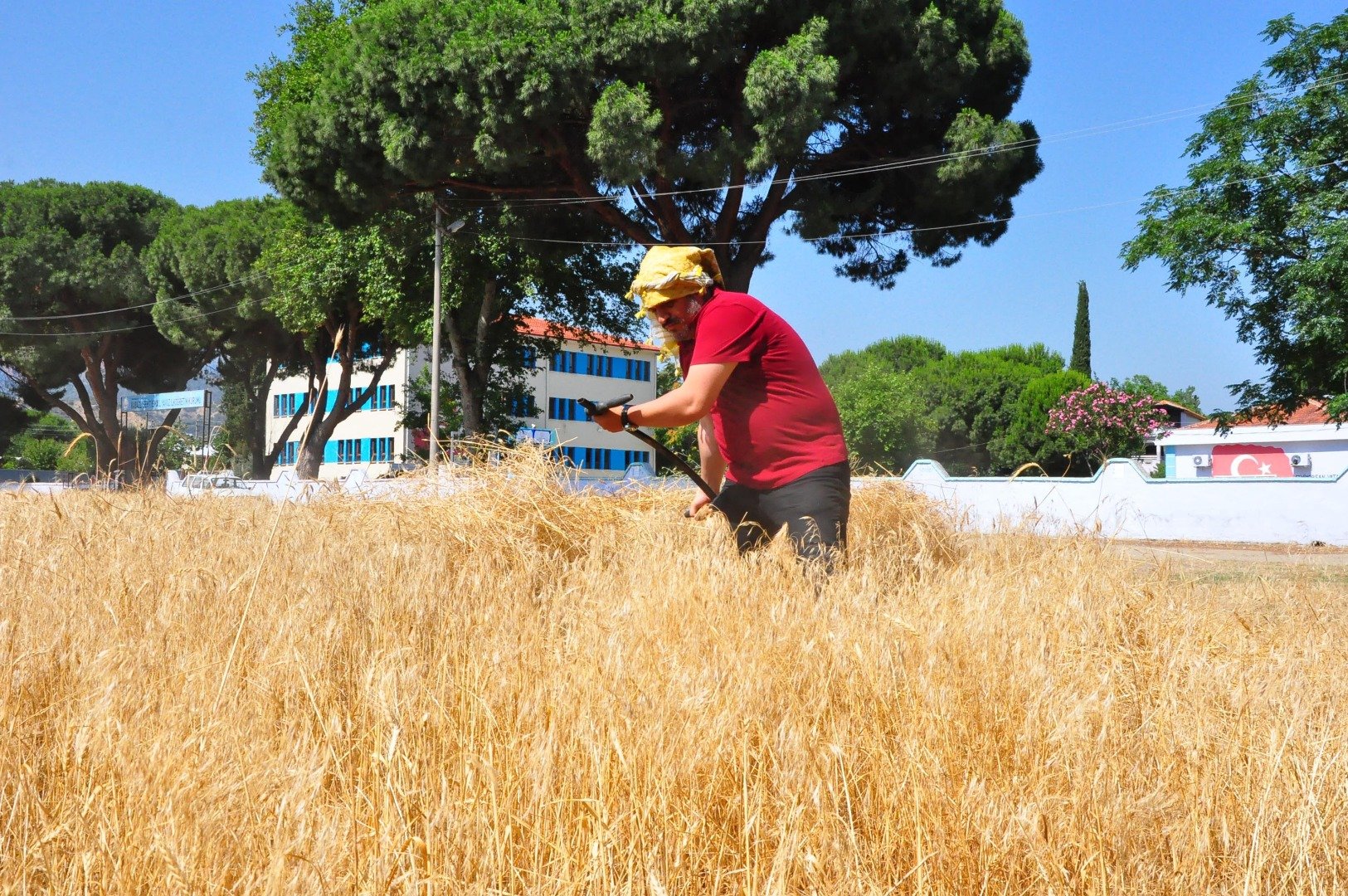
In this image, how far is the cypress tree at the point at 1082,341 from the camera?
257ft

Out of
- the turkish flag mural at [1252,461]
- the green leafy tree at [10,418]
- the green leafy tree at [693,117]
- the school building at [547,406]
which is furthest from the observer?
the school building at [547,406]

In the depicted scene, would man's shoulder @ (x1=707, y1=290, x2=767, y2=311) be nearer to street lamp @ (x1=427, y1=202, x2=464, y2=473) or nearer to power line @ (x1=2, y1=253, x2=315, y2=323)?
street lamp @ (x1=427, y1=202, x2=464, y2=473)

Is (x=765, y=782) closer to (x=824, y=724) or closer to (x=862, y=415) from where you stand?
(x=824, y=724)

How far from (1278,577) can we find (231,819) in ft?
21.7

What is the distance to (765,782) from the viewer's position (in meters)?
2.09

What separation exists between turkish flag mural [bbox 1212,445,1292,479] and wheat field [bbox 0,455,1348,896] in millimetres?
56262

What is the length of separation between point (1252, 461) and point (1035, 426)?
12385 millimetres

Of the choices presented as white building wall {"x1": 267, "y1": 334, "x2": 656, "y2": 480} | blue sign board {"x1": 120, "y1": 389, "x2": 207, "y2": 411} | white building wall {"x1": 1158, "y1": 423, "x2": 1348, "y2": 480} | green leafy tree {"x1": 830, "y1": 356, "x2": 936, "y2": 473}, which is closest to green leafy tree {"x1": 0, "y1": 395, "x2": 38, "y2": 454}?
blue sign board {"x1": 120, "y1": 389, "x2": 207, "y2": 411}

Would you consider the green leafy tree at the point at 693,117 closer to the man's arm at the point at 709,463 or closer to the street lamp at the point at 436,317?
the street lamp at the point at 436,317

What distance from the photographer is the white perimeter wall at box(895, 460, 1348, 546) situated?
15859 millimetres

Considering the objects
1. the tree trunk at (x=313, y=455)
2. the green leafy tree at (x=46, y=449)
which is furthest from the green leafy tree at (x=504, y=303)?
the green leafy tree at (x=46, y=449)

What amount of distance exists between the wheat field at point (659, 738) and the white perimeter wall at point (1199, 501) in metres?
12.1

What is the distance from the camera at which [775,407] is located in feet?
14.4

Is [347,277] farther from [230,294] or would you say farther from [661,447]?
[661,447]
